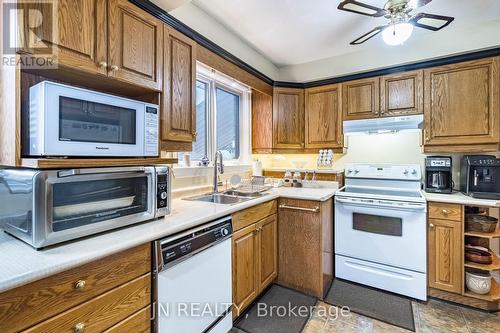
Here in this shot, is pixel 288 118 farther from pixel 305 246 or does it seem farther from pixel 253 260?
pixel 253 260

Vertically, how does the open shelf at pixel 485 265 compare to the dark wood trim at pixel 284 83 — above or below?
below

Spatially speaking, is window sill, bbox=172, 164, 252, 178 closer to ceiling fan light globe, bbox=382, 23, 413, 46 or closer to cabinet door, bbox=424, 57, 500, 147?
ceiling fan light globe, bbox=382, 23, 413, 46

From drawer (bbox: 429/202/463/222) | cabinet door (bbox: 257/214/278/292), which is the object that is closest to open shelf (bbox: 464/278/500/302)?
drawer (bbox: 429/202/463/222)

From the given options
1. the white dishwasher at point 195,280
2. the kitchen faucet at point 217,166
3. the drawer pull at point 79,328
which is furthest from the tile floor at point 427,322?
the drawer pull at point 79,328

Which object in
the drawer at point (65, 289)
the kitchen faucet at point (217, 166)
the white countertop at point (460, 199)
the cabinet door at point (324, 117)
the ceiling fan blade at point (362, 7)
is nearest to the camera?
the drawer at point (65, 289)

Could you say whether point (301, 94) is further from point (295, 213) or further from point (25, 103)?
point (25, 103)

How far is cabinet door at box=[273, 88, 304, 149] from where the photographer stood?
3020mm

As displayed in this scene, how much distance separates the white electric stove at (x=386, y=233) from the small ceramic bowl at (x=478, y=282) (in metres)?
0.33

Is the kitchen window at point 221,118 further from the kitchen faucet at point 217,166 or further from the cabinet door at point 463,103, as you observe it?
the cabinet door at point 463,103

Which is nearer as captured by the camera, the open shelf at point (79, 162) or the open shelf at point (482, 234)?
the open shelf at point (79, 162)

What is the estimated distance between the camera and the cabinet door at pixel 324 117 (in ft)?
9.39

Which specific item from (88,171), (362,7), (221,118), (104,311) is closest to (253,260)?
(104,311)

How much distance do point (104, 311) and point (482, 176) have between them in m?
2.95

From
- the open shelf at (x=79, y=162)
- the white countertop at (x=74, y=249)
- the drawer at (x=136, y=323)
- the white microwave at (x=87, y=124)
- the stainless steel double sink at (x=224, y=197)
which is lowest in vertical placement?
the drawer at (x=136, y=323)
